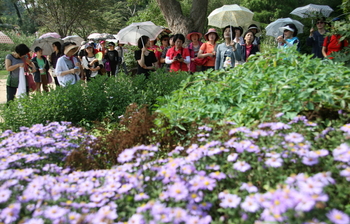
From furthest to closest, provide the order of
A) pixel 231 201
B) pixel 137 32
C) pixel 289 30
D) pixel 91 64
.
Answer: pixel 91 64
pixel 137 32
pixel 289 30
pixel 231 201

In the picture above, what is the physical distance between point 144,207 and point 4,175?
937 mm

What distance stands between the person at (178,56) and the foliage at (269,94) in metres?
2.83

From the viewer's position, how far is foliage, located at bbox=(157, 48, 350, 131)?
2.38m

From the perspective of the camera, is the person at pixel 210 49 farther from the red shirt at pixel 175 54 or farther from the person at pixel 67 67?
the person at pixel 67 67

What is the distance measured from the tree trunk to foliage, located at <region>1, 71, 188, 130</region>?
4056 millimetres

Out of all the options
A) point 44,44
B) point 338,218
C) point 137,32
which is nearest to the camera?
point 338,218

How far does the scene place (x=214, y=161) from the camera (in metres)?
1.90

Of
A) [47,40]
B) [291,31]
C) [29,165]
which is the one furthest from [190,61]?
[47,40]

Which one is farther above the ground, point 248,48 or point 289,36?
point 289,36

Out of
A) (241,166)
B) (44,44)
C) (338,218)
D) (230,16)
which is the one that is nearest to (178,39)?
(230,16)

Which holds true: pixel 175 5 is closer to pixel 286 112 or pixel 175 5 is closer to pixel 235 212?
pixel 286 112

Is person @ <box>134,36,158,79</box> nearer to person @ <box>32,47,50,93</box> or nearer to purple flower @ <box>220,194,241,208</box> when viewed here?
person @ <box>32,47,50,93</box>

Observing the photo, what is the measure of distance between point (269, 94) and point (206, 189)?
45.5 inches

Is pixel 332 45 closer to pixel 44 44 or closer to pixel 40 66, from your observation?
pixel 40 66
